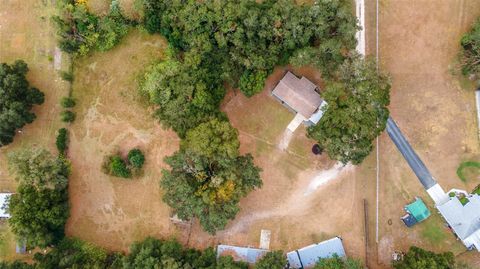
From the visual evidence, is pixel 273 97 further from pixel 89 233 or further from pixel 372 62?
pixel 89 233

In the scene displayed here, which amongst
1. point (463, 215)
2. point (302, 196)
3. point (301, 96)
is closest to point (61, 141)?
point (301, 96)

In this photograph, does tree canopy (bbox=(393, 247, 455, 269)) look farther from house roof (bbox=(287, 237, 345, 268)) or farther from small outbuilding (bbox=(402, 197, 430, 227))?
house roof (bbox=(287, 237, 345, 268))

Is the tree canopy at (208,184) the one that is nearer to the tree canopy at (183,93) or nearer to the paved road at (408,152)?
the tree canopy at (183,93)

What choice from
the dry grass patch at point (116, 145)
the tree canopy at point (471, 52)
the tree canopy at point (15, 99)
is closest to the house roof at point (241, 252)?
the dry grass patch at point (116, 145)

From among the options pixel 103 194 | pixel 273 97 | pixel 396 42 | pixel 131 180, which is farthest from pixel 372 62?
pixel 103 194

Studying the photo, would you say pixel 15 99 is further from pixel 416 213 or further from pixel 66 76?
pixel 416 213

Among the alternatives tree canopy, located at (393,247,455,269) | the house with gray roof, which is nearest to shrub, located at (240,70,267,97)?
the house with gray roof

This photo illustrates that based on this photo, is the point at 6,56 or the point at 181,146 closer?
the point at 181,146
